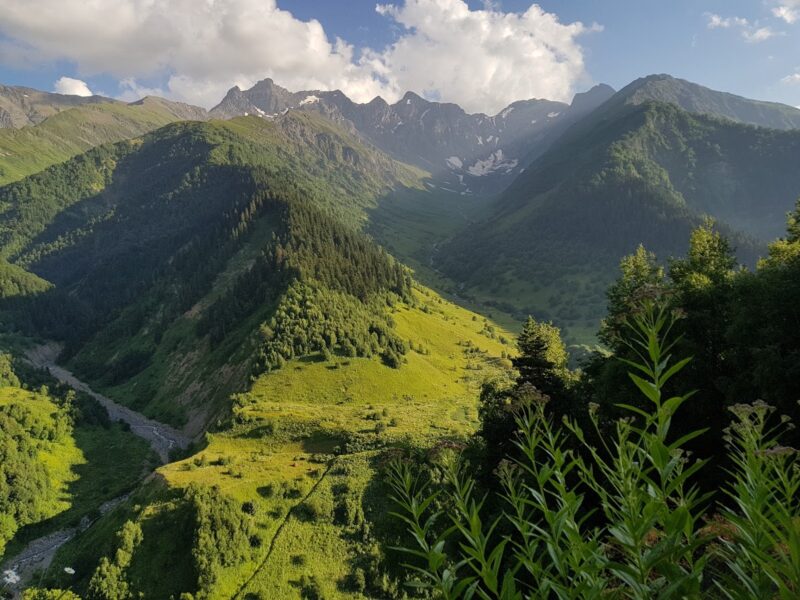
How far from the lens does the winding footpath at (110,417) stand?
256ft

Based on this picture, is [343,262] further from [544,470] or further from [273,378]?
[544,470]

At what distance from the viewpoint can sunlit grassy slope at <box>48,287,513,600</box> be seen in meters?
64.3

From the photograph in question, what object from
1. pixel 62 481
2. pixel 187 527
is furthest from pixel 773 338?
pixel 62 481

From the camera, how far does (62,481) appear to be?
103500mm

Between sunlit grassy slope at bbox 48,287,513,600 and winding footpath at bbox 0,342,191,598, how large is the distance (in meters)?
6.36

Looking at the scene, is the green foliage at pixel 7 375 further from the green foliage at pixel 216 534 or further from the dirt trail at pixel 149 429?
the green foliage at pixel 216 534

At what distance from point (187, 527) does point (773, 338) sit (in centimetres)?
7078

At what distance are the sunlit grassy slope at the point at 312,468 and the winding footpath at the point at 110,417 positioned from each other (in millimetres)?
6365

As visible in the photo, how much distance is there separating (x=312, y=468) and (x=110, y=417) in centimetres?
8523

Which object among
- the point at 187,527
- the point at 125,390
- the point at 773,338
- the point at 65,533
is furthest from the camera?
the point at 125,390

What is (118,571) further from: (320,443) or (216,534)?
(320,443)

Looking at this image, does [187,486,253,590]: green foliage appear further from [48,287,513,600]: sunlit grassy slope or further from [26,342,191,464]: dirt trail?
[26,342,191,464]: dirt trail

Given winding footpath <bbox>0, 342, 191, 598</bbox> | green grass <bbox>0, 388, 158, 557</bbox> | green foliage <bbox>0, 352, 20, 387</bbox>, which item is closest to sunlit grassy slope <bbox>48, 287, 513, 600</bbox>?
winding footpath <bbox>0, 342, 191, 598</bbox>

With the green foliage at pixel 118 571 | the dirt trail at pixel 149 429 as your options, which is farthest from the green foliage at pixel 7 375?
the green foliage at pixel 118 571
